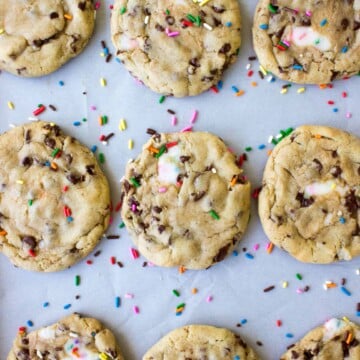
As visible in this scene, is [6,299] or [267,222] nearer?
[267,222]

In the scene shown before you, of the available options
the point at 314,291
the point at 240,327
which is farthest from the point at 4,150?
the point at 314,291

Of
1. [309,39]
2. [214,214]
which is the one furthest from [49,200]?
[309,39]

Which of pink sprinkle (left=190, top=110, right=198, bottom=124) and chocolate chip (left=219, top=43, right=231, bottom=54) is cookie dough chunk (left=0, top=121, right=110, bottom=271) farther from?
chocolate chip (left=219, top=43, right=231, bottom=54)

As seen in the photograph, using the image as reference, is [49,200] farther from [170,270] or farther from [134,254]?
[170,270]

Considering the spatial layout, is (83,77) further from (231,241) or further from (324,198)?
(324,198)

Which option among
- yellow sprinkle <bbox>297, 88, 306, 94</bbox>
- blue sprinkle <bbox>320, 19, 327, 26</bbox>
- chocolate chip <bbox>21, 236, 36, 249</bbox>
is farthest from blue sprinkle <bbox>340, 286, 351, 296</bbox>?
chocolate chip <bbox>21, 236, 36, 249</bbox>

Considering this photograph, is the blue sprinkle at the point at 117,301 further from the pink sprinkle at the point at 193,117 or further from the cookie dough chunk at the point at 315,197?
the pink sprinkle at the point at 193,117
